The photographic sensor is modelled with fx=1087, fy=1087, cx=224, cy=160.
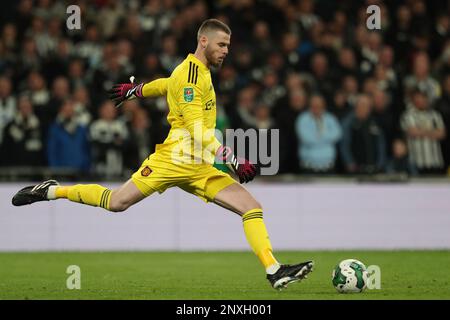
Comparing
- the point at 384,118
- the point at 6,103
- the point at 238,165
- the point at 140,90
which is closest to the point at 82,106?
the point at 6,103

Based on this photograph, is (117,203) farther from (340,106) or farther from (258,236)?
(340,106)

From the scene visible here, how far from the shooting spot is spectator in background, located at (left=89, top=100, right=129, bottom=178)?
15.8 meters

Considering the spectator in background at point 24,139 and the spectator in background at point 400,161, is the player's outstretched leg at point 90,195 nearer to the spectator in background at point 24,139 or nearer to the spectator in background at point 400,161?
the spectator in background at point 24,139

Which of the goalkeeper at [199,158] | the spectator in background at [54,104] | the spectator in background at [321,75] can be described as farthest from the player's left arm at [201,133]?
the spectator in background at [321,75]

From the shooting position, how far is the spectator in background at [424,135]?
53.7 ft

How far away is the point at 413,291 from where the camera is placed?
9969 millimetres

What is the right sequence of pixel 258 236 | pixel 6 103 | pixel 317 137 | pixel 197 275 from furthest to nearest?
pixel 6 103, pixel 317 137, pixel 197 275, pixel 258 236

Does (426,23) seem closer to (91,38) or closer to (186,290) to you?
(91,38)

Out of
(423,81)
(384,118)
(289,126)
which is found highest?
(423,81)

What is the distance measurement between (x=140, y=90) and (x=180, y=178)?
103 cm

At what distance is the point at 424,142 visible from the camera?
16438 mm

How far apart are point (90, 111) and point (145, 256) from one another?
8.90ft
